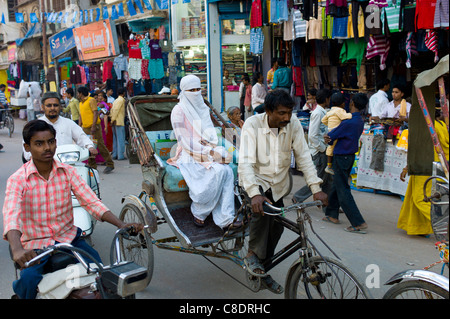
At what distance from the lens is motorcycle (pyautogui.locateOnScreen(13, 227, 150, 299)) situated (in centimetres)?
244

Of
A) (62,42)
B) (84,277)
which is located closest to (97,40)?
(62,42)

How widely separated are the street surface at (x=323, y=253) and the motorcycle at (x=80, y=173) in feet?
1.96

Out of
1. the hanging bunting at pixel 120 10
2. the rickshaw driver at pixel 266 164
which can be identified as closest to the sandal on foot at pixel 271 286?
the rickshaw driver at pixel 266 164

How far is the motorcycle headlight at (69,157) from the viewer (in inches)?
191

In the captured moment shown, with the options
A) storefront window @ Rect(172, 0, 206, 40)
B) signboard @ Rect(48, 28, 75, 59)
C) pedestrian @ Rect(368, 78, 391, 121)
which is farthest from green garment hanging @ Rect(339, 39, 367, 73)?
signboard @ Rect(48, 28, 75, 59)

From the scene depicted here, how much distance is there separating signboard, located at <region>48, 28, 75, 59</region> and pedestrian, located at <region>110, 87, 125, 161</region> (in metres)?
10.4

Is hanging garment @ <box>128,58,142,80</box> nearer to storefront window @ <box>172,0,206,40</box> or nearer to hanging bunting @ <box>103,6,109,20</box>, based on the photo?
storefront window @ <box>172,0,206,40</box>

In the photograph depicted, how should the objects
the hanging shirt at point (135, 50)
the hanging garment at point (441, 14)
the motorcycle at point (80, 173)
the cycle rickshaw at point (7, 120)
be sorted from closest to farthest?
the motorcycle at point (80, 173), the hanging garment at point (441, 14), the hanging shirt at point (135, 50), the cycle rickshaw at point (7, 120)

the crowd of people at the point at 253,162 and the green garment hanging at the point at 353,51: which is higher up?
the green garment hanging at the point at 353,51

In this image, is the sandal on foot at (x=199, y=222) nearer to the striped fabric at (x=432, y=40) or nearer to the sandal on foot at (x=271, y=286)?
the sandal on foot at (x=271, y=286)

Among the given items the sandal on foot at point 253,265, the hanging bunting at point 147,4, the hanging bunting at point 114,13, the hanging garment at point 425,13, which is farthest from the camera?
the hanging bunting at point 114,13

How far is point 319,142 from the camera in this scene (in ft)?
21.6

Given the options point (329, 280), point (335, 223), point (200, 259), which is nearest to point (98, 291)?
point (329, 280)

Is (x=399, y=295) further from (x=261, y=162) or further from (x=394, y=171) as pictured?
(x=394, y=171)
